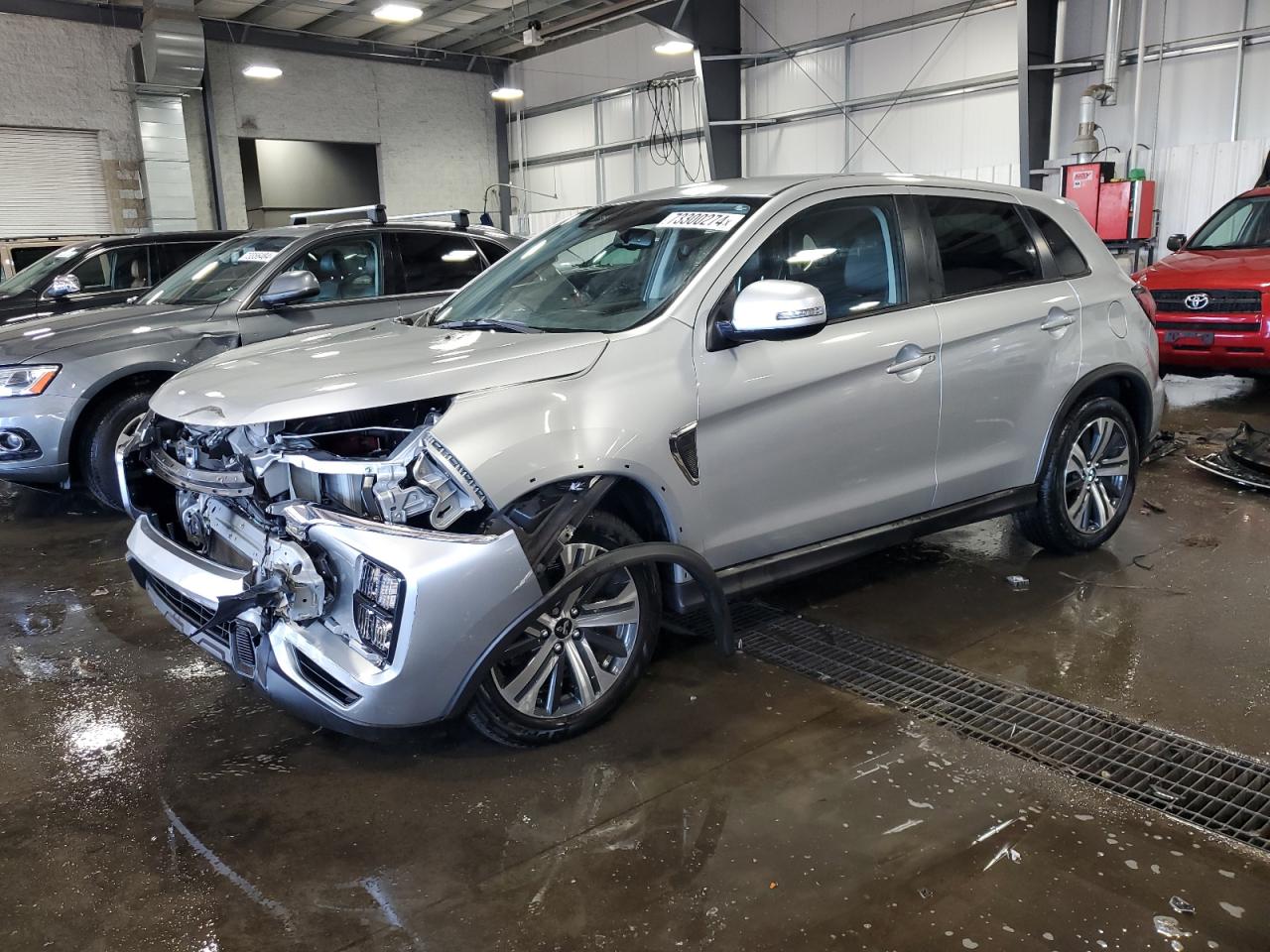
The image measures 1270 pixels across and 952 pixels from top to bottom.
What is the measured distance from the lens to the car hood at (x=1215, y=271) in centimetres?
779

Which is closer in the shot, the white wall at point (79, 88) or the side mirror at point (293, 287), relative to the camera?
the side mirror at point (293, 287)

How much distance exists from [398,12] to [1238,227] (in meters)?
12.6

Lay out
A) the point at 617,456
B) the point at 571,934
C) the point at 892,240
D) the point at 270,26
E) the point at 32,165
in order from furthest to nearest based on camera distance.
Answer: the point at 270,26 < the point at 32,165 < the point at 892,240 < the point at 617,456 < the point at 571,934

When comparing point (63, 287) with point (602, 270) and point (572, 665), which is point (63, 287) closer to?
point (602, 270)

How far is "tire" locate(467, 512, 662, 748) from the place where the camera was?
2807mm

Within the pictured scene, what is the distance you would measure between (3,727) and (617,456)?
7.34 feet

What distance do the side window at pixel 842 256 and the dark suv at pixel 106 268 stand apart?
6.60 m

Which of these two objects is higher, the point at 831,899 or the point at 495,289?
the point at 495,289

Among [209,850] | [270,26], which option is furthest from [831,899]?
[270,26]

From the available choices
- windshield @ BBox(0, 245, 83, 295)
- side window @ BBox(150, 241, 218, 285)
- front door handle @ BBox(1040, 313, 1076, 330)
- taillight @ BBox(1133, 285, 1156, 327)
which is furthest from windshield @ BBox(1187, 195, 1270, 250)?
windshield @ BBox(0, 245, 83, 295)

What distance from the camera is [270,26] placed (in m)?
17.5

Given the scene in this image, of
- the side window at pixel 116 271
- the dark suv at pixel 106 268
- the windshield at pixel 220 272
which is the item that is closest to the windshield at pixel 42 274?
the dark suv at pixel 106 268

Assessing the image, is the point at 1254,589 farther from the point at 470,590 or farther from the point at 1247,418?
the point at 1247,418

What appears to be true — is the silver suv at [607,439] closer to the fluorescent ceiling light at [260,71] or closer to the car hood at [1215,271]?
the car hood at [1215,271]
